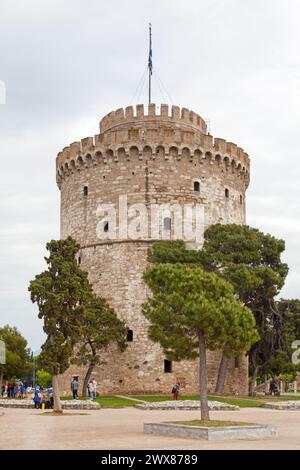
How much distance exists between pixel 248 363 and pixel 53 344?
1901cm

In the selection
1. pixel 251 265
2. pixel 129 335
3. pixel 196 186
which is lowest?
pixel 129 335

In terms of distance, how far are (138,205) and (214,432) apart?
24.4 metres

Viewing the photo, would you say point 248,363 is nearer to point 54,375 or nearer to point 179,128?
point 179,128

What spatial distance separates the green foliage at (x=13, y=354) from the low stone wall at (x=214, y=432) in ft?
110

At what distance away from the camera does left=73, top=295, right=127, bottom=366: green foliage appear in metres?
31.8

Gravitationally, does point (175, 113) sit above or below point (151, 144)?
above

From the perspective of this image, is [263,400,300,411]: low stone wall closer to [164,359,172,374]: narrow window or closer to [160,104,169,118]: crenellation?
[164,359,172,374]: narrow window

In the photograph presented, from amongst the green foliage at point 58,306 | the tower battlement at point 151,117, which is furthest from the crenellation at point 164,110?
the green foliage at point 58,306

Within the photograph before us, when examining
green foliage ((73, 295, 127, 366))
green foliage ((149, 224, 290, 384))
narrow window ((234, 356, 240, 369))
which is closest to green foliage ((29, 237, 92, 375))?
green foliage ((73, 295, 127, 366))

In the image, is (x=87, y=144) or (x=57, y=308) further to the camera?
(x=87, y=144)

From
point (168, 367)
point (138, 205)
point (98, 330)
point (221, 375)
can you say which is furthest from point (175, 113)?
point (221, 375)

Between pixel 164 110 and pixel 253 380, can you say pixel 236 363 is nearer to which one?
pixel 253 380

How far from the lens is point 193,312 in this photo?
1537 cm
